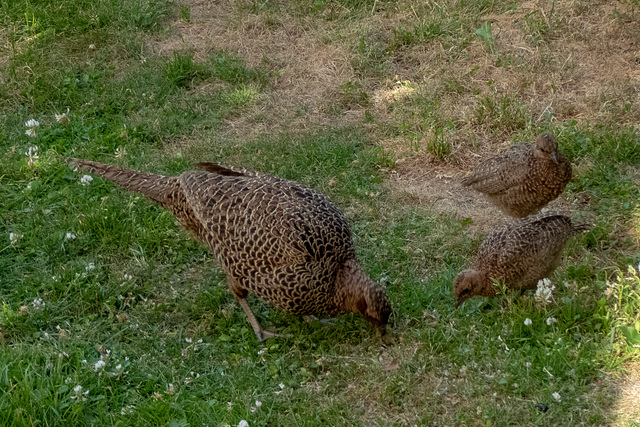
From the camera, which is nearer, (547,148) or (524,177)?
(547,148)

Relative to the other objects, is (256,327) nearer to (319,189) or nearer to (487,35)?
(319,189)

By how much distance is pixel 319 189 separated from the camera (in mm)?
6160

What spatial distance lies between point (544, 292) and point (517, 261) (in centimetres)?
33

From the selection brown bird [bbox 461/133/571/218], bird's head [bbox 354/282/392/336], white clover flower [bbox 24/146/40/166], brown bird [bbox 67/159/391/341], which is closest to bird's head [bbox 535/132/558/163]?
brown bird [bbox 461/133/571/218]

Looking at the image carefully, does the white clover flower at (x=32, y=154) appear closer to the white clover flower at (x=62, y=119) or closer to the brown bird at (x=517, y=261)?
the white clover flower at (x=62, y=119)

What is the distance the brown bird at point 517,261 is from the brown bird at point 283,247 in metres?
0.69

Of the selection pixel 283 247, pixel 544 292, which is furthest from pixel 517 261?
pixel 283 247

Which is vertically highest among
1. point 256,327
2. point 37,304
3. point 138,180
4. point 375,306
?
point 138,180

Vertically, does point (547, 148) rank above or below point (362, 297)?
above

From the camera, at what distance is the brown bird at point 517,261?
4574 mm

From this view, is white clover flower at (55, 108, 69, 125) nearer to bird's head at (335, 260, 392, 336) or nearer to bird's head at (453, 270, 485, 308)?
bird's head at (335, 260, 392, 336)

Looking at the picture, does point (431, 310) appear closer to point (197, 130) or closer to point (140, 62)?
point (197, 130)

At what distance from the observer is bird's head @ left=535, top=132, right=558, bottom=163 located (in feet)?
16.9

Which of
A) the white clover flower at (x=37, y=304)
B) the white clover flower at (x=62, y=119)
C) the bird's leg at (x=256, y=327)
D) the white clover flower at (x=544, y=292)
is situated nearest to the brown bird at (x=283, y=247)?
the bird's leg at (x=256, y=327)
